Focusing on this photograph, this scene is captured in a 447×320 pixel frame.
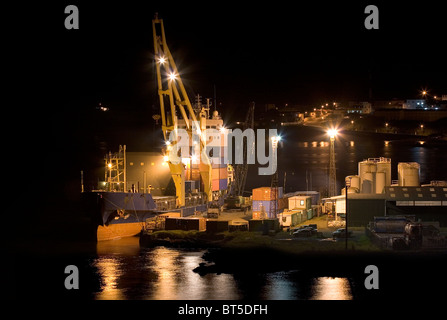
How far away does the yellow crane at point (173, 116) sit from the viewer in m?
35.0

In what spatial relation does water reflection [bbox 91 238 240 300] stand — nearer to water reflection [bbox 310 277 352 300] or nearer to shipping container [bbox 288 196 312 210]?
water reflection [bbox 310 277 352 300]

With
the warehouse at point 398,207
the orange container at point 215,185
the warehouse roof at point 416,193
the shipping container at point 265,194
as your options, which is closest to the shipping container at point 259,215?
the shipping container at point 265,194

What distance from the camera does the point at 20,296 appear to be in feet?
86.0

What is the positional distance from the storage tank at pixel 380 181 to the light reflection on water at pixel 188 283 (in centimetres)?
1223

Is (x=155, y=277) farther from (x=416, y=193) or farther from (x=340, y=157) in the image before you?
(x=340, y=157)

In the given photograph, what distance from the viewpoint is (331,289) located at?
83.9 feet

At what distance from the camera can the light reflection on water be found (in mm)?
25016

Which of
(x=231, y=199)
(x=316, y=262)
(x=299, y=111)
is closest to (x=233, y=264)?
(x=316, y=262)

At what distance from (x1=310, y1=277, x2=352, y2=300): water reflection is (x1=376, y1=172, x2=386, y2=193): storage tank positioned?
40.5ft

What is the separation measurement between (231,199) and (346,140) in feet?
273

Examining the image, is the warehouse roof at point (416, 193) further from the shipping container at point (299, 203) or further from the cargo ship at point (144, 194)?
the cargo ship at point (144, 194)

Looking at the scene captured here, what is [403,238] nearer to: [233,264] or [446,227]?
[446,227]

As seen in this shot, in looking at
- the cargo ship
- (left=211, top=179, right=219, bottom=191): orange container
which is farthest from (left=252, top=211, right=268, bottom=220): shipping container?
(left=211, top=179, right=219, bottom=191): orange container

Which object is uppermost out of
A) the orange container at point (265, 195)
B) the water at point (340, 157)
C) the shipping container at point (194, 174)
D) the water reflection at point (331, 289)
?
the water at point (340, 157)
